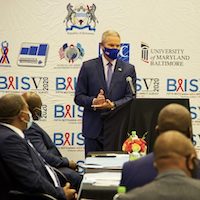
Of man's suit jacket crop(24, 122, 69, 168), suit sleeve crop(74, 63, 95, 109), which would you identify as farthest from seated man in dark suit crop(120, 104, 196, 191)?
suit sleeve crop(74, 63, 95, 109)

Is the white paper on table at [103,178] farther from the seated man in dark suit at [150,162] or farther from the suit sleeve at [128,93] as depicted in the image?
the suit sleeve at [128,93]

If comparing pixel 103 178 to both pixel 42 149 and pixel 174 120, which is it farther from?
pixel 42 149

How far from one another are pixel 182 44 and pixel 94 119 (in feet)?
5.87

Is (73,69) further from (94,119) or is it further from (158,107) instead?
(158,107)

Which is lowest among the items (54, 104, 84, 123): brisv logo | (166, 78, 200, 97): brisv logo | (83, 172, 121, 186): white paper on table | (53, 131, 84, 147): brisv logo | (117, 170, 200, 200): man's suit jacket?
(53, 131, 84, 147): brisv logo

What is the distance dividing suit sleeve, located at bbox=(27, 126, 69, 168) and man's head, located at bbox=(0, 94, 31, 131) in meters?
0.96

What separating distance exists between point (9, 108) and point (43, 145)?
1.24m

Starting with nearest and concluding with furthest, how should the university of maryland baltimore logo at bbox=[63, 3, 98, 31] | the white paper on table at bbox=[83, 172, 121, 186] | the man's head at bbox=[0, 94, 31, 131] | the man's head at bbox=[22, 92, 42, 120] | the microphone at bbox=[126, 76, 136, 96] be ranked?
the white paper on table at bbox=[83, 172, 121, 186], the man's head at bbox=[0, 94, 31, 131], the man's head at bbox=[22, 92, 42, 120], the microphone at bbox=[126, 76, 136, 96], the university of maryland baltimore logo at bbox=[63, 3, 98, 31]

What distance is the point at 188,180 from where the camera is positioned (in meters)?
1.78

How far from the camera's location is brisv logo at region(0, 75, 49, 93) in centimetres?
573

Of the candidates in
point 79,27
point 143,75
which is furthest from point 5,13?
point 143,75

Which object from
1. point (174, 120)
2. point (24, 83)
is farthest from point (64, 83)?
point (174, 120)

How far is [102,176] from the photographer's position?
3.16 m

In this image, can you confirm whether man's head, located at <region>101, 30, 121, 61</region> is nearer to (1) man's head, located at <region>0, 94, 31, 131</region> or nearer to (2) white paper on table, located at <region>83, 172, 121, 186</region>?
(1) man's head, located at <region>0, 94, 31, 131</region>
